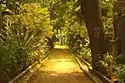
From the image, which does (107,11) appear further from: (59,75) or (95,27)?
(95,27)

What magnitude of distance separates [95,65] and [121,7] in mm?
3485

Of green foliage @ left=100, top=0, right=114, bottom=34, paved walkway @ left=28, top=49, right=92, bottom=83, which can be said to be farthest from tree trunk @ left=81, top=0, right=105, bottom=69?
green foliage @ left=100, top=0, right=114, bottom=34

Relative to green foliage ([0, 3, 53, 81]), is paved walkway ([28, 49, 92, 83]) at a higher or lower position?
lower

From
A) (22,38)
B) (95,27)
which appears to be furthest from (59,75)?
(95,27)

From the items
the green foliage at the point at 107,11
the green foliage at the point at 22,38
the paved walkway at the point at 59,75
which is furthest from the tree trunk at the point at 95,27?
the green foliage at the point at 107,11

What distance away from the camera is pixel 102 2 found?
26172mm

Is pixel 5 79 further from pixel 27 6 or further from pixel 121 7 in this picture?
pixel 27 6

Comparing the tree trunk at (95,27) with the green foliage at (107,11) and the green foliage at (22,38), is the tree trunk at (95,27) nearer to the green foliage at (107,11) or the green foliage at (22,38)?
the green foliage at (22,38)

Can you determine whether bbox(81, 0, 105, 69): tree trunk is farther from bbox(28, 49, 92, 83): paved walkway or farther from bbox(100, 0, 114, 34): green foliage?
bbox(100, 0, 114, 34): green foliage

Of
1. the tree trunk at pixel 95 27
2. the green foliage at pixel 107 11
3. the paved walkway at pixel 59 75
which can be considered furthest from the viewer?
the green foliage at pixel 107 11

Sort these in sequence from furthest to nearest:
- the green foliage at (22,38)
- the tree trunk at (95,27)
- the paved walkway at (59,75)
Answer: the tree trunk at (95,27) → the paved walkway at (59,75) → the green foliage at (22,38)

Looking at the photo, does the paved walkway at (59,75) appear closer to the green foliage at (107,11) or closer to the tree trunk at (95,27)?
the tree trunk at (95,27)

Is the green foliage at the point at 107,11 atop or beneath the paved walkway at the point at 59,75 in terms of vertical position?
atop

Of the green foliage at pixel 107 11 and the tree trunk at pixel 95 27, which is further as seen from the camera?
the green foliage at pixel 107 11
